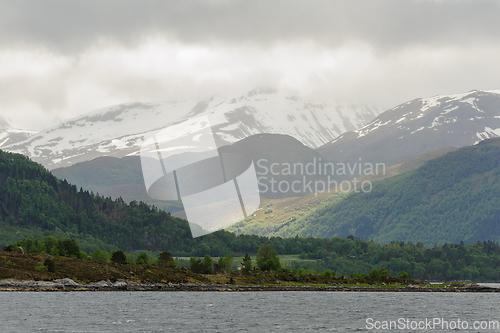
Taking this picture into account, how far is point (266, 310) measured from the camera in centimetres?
13750

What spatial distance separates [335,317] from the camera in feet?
409

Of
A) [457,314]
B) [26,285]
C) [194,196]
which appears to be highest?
[194,196]

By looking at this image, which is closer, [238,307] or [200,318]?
[200,318]

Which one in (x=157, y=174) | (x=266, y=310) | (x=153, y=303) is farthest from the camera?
(x=153, y=303)

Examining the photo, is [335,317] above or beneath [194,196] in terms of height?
beneath

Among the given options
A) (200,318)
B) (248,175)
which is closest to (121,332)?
(200,318)

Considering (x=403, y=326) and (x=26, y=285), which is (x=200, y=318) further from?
(x=26, y=285)

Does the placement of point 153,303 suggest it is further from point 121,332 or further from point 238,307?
point 121,332

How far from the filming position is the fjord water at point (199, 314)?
4072 inches

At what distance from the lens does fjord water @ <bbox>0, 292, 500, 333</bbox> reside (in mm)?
103438

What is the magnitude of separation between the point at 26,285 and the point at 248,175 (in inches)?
5477

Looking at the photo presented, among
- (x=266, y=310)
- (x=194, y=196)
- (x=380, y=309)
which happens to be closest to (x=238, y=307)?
(x=266, y=310)

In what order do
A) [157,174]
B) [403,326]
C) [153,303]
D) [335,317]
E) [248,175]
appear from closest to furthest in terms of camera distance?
[248,175] < [157,174] < [403,326] < [335,317] < [153,303]

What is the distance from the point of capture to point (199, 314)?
126 m
